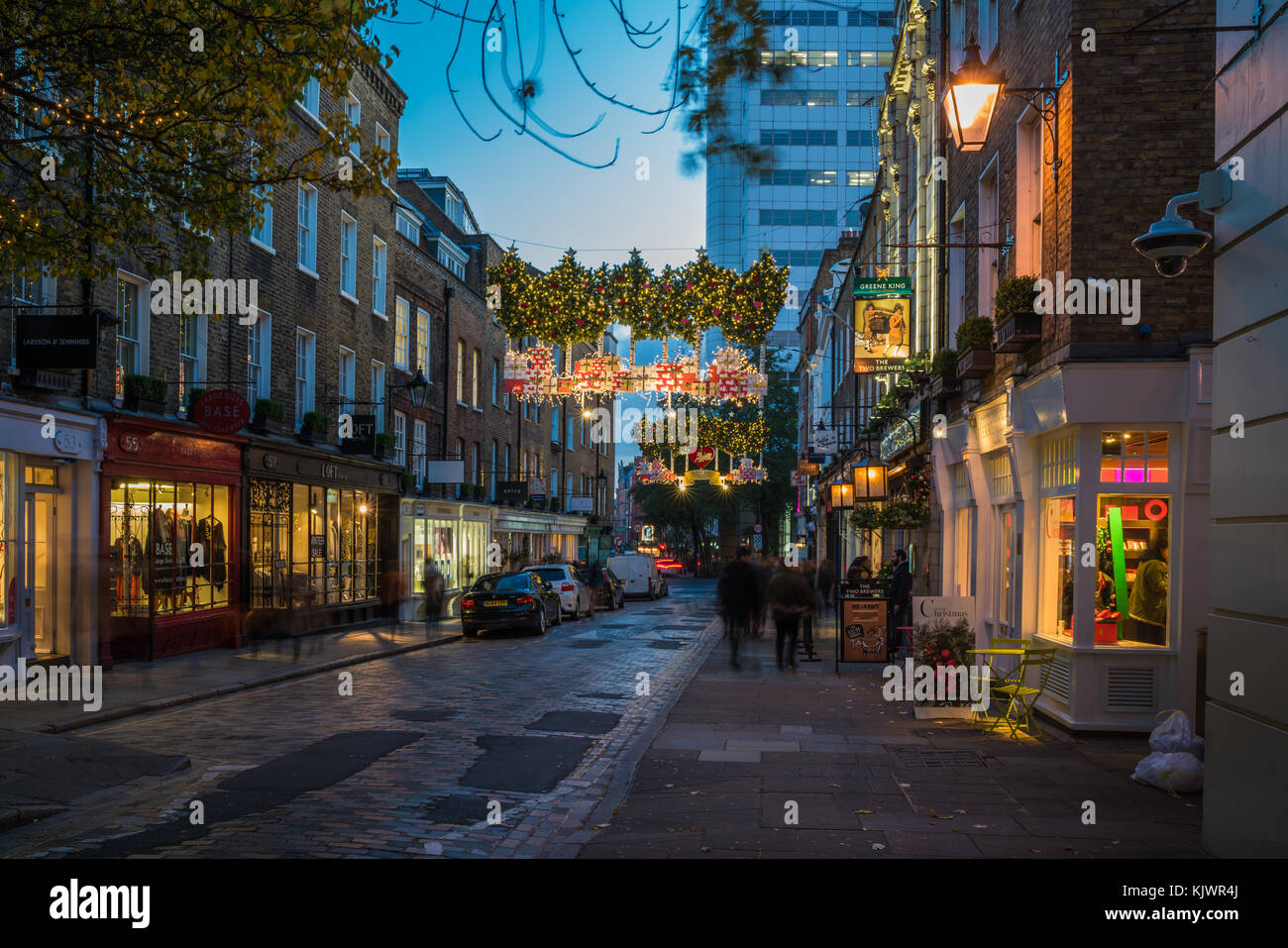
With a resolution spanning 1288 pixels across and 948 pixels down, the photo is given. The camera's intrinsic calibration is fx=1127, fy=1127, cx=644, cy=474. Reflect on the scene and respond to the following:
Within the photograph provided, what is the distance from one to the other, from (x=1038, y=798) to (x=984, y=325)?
26.6ft

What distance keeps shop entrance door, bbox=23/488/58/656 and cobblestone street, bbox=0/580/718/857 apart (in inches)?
127

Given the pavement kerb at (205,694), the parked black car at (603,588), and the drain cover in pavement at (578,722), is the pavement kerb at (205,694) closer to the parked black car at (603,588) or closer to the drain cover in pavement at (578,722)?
the drain cover in pavement at (578,722)

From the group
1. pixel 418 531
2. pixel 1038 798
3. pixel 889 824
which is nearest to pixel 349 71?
pixel 889 824

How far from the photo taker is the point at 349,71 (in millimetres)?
8758

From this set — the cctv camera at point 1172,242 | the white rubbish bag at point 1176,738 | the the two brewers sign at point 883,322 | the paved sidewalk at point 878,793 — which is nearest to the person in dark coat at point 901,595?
the the two brewers sign at point 883,322

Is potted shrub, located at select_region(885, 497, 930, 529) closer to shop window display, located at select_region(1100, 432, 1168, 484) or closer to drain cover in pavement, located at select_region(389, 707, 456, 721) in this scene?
shop window display, located at select_region(1100, 432, 1168, 484)

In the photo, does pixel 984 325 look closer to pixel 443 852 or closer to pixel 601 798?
pixel 601 798

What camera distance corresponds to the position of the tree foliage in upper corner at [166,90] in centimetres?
834

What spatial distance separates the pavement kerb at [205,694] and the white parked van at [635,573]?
20.6 m

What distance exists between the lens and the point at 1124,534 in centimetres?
1170

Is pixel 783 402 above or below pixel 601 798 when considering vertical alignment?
above

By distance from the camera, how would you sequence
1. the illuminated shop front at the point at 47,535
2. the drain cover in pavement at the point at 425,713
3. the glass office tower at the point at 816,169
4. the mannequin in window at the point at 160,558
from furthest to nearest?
the glass office tower at the point at 816,169, the mannequin in window at the point at 160,558, the illuminated shop front at the point at 47,535, the drain cover in pavement at the point at 425,713

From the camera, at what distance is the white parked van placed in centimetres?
4262

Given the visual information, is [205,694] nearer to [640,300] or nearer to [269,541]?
[269,541]
